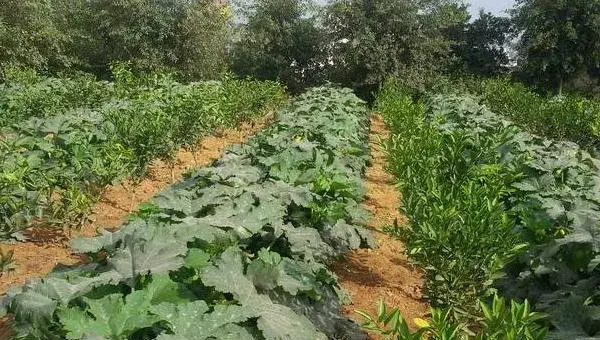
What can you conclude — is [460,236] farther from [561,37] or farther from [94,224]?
[561,37]

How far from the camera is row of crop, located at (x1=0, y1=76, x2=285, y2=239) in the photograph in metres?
4.48

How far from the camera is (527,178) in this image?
4.75 metres

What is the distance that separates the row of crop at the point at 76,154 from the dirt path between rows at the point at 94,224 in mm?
231

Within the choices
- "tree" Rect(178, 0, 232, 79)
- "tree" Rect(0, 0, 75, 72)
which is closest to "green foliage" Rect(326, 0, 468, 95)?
"tree" Rect(178, 0, 232, 79)

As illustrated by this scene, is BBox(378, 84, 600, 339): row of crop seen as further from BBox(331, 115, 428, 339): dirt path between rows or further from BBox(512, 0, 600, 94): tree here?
BBox(512, 0, 600, 94): tree

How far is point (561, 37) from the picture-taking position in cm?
2453

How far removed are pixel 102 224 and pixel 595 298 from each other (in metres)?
4.75

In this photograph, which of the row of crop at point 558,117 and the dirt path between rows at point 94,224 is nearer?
the dirt path between rows at point 94,224

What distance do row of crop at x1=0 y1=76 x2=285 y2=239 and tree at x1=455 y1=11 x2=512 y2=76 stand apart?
24498 mm

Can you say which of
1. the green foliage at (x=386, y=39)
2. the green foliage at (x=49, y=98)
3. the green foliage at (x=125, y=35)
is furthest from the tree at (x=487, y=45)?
the green foliage at (x=49, y=98)

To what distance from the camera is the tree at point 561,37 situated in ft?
79.0

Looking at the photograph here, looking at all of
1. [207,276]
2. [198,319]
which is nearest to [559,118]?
[207,276]

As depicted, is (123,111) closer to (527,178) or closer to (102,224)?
(102,224)

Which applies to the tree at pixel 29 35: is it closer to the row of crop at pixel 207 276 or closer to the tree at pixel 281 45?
the tree at pixel 281 45
